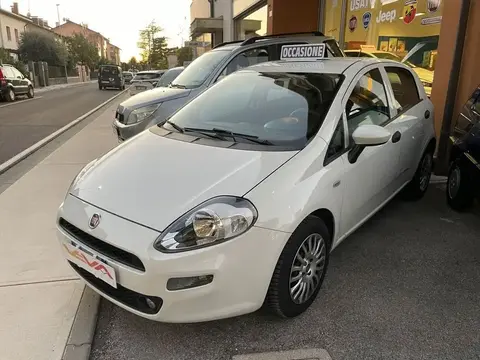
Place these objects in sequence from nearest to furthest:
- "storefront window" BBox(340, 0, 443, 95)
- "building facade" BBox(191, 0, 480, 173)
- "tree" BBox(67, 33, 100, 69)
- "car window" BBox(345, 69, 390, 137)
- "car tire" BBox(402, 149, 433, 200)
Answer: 1. "car window" BBox(345, 69, 390, 137)
2. "car tire" BBox(402, 149, 433, 200)
3. "building facade" BBox(191, 0, 480, 173)
4. "storefront window" BBox(340, 0, 443, 95)
5. "tree" BBox(67, 33, 100, 69)

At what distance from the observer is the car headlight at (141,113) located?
5.87 metres

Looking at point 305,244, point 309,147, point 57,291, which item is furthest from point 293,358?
point 57,291

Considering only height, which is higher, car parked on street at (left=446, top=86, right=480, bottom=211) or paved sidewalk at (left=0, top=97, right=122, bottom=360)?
car parked on street at (left=446, top=86, right=480, bottom=211)

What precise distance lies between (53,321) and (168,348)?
0.82m

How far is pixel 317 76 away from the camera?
3322 mm

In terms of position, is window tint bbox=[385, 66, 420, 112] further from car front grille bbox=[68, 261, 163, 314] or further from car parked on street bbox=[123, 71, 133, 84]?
car parked on street bbox=[123, 71, 133, 84]

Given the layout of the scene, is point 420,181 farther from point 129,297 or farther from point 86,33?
point 86,33

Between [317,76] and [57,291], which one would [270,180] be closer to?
[317,76]

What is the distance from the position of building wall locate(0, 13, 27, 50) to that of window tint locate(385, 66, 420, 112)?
4334 cm

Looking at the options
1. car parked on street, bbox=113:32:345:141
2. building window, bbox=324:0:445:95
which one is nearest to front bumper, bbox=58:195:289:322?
car parked on street, bbox=113:32:345:141

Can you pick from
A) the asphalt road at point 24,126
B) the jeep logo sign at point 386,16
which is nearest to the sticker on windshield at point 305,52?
the jeep logo sign at point 386,16

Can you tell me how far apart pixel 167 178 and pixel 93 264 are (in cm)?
66

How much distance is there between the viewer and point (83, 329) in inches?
101

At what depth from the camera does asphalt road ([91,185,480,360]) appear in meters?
2.43
